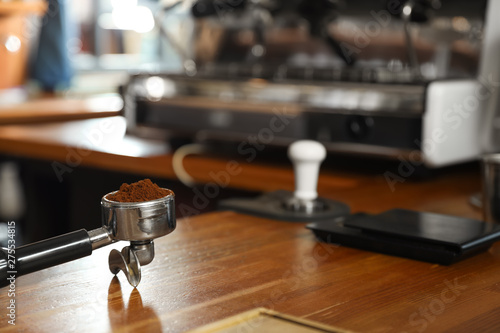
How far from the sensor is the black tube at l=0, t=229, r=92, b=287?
76 centimetres

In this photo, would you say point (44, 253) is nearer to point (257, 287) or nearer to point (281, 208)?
point (257, 287)

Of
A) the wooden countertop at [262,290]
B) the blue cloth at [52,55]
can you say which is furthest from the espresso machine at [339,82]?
the blue cloth at [52,55]

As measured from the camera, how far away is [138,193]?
2.71ft

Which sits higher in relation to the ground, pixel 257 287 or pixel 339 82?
pixel 339 82

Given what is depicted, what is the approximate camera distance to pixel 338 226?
109 centimetres

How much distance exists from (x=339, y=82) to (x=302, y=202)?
1.73ft

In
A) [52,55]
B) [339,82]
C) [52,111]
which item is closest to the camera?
[339,82]

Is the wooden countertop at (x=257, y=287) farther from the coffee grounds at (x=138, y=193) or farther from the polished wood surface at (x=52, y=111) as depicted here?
the polished wood surface at (x=52, y=111)

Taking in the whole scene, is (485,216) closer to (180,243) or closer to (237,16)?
(180,243)

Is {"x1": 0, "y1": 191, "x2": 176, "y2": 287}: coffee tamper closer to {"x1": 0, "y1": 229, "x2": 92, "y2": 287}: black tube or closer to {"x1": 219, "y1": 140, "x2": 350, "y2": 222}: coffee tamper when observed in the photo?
{"x1": 0, "y1": 229, "x2": 92, "y2": 287}: black tube

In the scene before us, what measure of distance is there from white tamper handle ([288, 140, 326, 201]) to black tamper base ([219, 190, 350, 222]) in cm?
3

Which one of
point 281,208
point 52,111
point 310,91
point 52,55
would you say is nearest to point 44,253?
point 281,208

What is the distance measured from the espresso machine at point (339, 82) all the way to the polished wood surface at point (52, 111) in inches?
22.0

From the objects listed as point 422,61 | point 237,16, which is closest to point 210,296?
point 422,61
